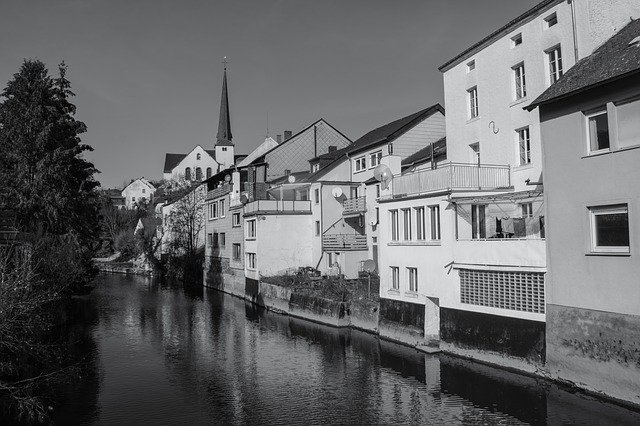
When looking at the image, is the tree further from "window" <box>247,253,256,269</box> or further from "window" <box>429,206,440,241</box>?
"window" <box>429,206,440,241</box>

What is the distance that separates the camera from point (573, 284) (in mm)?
16906

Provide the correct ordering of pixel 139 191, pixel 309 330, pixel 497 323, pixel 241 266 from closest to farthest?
pixel 497 323
pixel 309 330
pixel 241 266
pixel 139 191

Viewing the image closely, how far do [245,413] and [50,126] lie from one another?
75.1 feet

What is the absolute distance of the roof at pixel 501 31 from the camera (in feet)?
73.0

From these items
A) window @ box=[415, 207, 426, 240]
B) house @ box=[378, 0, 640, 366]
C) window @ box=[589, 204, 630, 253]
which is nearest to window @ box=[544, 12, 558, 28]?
house @ box=[378, 0, 640, 366]

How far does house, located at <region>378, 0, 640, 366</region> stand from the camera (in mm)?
19375

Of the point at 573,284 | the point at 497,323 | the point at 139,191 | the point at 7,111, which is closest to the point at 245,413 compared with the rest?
the point at 497,323

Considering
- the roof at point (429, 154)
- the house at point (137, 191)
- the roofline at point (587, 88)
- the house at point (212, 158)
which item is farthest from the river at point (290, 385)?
the house at point (137, 191)

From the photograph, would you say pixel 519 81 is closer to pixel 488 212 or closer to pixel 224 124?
pixel 488 212

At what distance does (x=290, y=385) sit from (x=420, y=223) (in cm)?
921

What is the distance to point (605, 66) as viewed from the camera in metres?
16.7

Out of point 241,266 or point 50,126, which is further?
point 241,266

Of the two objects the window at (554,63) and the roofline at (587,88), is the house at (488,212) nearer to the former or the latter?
the window at (554,63)

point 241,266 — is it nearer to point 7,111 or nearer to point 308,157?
point 308,157
